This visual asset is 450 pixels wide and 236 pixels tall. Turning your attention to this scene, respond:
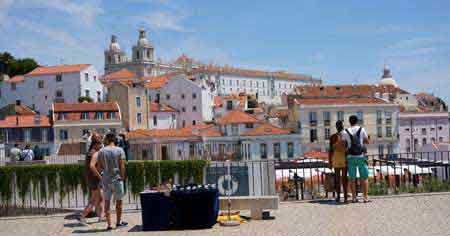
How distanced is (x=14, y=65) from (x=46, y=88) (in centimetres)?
1520

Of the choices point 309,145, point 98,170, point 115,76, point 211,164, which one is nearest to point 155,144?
point 211,164

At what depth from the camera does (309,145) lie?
66.8 metres

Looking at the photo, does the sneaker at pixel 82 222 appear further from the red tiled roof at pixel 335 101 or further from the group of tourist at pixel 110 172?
the red tiled roof at pixel 335 101

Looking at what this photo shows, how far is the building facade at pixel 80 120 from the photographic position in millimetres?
66412

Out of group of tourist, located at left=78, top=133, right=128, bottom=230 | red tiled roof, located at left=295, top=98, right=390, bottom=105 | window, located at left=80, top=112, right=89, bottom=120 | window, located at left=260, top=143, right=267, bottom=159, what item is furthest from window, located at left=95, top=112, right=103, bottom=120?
group of tourist, located at left=78, top=133, right=128, bottom=230

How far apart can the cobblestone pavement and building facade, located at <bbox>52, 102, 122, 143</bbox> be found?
5491 cm

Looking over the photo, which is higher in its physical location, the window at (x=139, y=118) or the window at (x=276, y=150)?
the window at (x=139, y=118)

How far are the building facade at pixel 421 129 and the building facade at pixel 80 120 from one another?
119 feet

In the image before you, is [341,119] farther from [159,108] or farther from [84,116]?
[159,108]

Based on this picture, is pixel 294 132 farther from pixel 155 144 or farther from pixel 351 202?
pixel 351 202

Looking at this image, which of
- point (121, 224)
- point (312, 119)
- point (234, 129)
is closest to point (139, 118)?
point (234, 129)

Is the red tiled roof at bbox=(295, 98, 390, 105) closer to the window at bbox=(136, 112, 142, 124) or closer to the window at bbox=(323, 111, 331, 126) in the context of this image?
the window at bbox=(323, 111, 331, 126)

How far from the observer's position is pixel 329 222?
10.1 metres

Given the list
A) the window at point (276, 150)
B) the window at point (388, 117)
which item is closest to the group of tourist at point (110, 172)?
the window at point (276, 150)
